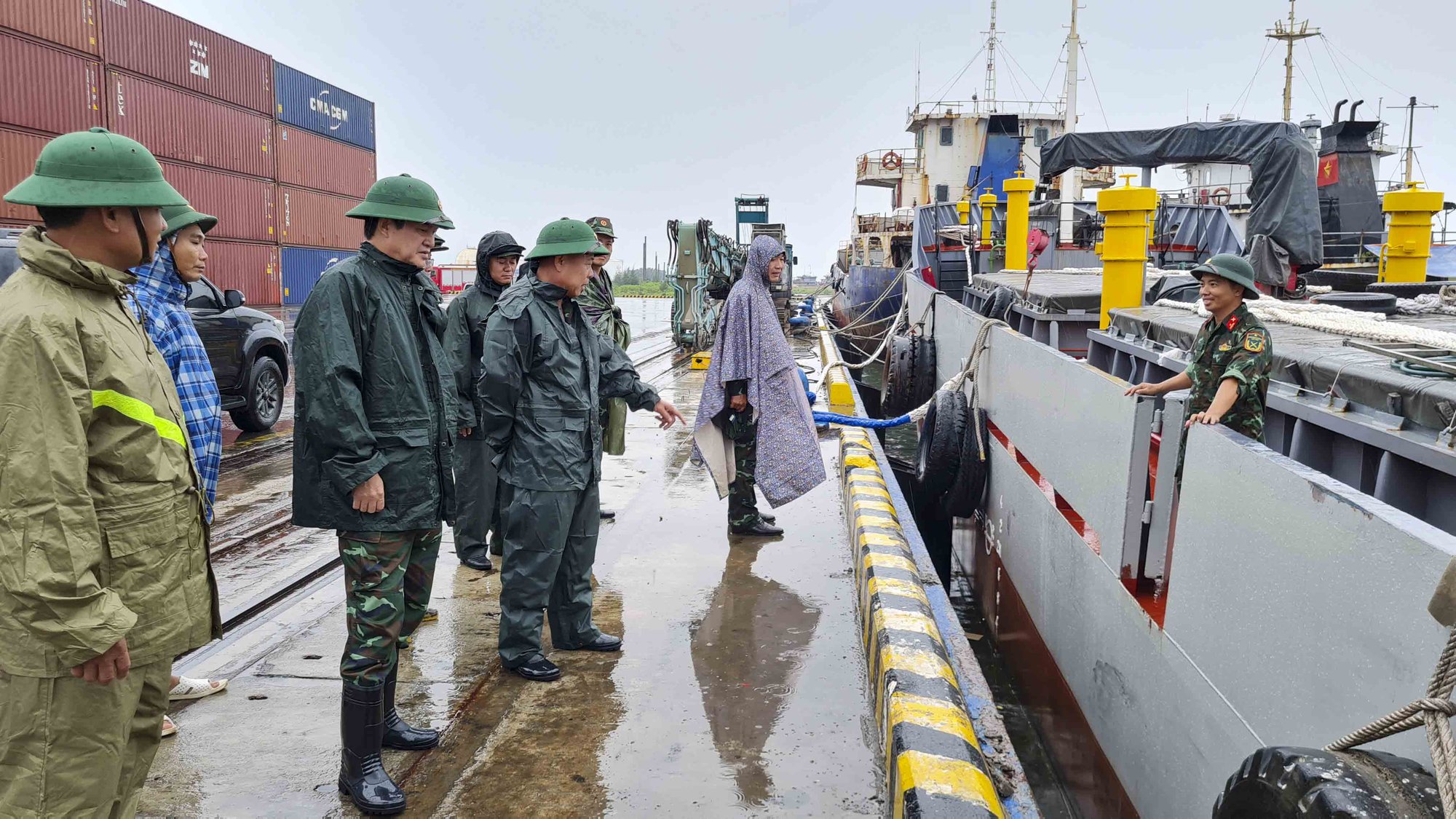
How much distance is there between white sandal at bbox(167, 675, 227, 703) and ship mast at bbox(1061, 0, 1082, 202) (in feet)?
76.4

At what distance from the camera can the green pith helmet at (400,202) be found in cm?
298

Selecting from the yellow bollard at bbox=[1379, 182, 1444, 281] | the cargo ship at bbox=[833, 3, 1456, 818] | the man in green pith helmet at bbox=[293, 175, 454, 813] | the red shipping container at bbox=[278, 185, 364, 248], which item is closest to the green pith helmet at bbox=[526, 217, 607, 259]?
the man in green pith helmet at bbox=[293, 175, 454, 813]

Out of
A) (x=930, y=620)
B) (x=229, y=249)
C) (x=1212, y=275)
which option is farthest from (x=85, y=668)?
(x=229, y=249)

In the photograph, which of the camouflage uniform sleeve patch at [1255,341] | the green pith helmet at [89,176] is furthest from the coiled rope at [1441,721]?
the green pith helmet at [89,176]

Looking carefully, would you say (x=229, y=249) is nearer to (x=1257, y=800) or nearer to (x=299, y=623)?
(x=299, y=623)

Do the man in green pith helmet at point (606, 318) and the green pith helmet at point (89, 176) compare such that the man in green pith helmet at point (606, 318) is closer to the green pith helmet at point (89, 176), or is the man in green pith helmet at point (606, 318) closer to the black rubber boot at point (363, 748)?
the black rubber boot at point (363, 748)

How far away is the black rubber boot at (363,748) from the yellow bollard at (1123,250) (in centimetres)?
546

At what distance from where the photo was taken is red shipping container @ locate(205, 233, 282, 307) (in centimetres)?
2194

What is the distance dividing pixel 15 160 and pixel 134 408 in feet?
62.0

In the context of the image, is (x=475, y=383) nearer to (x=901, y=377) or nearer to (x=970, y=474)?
(x=970, y=474)

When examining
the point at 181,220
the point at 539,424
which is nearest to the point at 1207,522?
the point at 539,424

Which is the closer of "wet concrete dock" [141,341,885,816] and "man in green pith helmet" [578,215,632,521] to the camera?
"wet concrete dock" [141,341,885,816]

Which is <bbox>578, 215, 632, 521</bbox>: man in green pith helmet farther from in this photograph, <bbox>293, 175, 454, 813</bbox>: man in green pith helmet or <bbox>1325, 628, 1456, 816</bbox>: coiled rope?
<bbox>1325, 628, 1456, 816</bbox>: coiled rope

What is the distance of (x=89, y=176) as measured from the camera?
2098mm
